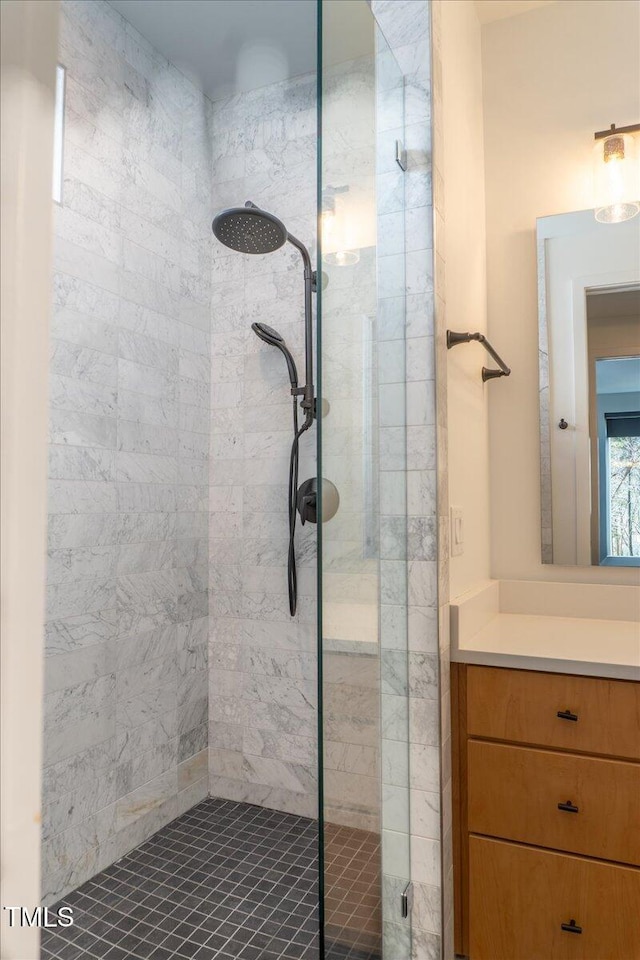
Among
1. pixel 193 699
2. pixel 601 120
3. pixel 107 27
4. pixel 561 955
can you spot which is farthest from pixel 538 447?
pixel 107 27

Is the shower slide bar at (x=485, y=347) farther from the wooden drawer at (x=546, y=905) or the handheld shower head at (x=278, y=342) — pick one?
the wooden drawer at (x=546, y=905)

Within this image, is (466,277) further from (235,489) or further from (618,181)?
(235,489)

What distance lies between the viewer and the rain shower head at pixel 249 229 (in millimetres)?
1852

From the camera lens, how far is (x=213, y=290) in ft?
8.43

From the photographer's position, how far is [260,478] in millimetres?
2453

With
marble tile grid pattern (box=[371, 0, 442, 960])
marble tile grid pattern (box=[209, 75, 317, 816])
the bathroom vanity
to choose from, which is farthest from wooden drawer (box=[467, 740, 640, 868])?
marble tile grid pattern (box=[209, 75, 317, 816])

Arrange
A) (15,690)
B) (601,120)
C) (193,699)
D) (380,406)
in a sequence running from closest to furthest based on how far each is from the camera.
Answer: (15,690) → (380,406) → (601,120) → (193,699)

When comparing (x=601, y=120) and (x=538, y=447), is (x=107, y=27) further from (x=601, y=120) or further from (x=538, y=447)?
(x=538, y=447)

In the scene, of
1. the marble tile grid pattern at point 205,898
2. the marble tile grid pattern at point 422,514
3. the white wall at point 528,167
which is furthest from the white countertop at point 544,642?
the marble tile grid pattern at point 205,898

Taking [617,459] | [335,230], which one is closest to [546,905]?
[617,459]

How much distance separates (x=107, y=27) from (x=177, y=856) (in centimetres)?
272

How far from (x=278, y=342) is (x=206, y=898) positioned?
1830mm

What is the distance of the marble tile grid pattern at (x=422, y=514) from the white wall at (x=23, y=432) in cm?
104

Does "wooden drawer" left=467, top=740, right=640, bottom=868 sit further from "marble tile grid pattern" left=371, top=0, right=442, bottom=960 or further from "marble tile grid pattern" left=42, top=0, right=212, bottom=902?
"marble tile grid pattern" left=42, top=0, right=212, bottom=902
